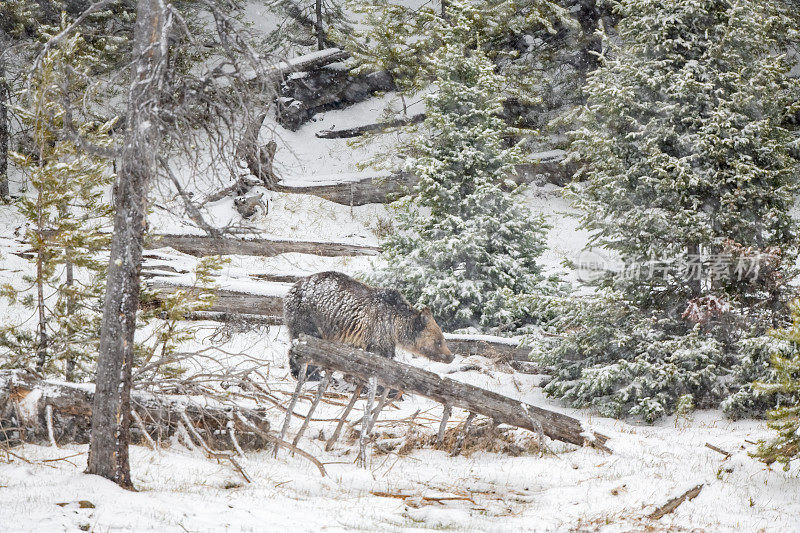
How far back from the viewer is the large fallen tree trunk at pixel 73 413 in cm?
663

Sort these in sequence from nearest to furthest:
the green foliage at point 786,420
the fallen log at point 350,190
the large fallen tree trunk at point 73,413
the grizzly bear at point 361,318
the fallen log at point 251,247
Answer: the green foliage at point 786,420 → the large fallen tree trunk at point 73,413 → the grizzly bear at point 361,318 → the fallen log at point 251,247 → the fallen log at point 350,190

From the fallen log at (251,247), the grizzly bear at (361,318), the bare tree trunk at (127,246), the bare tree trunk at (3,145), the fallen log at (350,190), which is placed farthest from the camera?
the fallen log at (350,190)

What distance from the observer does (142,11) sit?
5.15 m

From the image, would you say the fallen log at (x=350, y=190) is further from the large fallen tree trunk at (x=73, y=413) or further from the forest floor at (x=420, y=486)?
the large fallen tree trunk at (x=73, y=413)

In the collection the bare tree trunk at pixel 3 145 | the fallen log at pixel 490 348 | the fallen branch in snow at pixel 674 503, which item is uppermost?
the bare tree trunk at pixel 3 145

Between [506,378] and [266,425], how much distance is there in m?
5.28

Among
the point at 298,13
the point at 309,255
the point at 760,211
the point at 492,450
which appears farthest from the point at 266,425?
the point at 298,13

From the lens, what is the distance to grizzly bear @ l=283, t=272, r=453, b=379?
1002cm

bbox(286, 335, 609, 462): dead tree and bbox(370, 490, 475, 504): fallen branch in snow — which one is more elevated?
bbox(286, 335, 609, 462): dead tree

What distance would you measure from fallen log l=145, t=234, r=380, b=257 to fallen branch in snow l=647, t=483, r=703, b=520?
37.4 ft

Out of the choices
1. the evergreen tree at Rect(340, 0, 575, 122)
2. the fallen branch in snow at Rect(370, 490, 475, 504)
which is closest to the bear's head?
the fallen branch in snow at Rect(370, 490, 475, 504)

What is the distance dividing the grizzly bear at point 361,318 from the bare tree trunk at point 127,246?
15.5 feet

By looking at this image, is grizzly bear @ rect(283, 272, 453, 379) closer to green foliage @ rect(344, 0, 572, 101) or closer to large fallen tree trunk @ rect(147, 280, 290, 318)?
large fallen tree trunk @ rect(147, 280, 290, 318)

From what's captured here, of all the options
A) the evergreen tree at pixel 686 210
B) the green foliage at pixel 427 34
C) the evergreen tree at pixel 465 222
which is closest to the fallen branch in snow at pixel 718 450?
the evergreen tree at pixel 686 210
